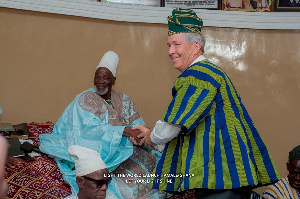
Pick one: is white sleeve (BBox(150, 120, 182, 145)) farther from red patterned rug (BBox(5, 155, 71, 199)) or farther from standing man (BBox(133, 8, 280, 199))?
red patterned rug (BBox(5, 155, 71, 199))

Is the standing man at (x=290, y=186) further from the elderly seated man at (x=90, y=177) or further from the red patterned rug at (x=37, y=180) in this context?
the red patterned rug at (x=37, y=180)

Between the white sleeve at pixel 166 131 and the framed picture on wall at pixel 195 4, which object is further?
the framed picture on wall at pixel 195 4

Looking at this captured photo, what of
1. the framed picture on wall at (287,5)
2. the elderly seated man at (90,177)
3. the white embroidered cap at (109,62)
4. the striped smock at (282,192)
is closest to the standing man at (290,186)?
the striped smock at (282,192)

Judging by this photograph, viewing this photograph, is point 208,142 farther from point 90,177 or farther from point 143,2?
point 143,2

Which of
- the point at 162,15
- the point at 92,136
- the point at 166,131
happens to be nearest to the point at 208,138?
the point at 166,131

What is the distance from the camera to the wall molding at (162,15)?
21.5ft

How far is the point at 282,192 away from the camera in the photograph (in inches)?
187

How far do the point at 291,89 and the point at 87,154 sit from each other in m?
3.81

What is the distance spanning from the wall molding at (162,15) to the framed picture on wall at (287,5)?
0.12 meters

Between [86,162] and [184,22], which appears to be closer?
[184,22]

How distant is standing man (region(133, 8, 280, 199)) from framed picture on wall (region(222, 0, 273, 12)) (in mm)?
3544

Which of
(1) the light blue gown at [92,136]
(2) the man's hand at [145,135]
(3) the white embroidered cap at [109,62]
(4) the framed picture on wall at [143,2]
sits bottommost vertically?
(1) the light blue gown at [92,136]

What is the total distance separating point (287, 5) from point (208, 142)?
164 inches

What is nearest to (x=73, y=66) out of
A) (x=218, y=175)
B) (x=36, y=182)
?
(x=36, y=182)
